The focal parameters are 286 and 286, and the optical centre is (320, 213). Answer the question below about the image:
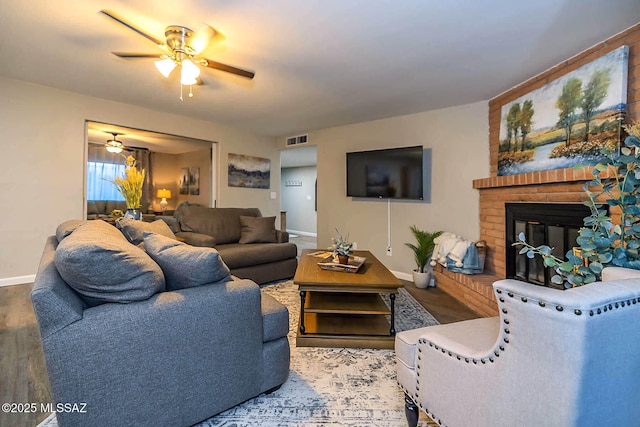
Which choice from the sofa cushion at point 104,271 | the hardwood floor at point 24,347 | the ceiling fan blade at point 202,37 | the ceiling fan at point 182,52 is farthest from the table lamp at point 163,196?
the sofa cushion at point 104,271

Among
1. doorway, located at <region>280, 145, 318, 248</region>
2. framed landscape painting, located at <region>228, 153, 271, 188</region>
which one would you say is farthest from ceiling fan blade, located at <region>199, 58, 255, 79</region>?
doorway, located at <region>280, 145, 318, 248</region>

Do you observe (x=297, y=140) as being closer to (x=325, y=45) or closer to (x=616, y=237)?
(x=325, y=45)

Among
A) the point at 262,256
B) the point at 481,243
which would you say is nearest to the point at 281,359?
the point at 262,256

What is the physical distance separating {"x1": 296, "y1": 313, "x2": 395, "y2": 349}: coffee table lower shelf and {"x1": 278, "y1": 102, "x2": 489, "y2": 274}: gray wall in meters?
2.05

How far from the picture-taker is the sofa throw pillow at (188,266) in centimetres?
137

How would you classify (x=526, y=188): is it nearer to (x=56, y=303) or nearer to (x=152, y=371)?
(x=152, y=371)

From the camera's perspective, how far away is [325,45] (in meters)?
2.32

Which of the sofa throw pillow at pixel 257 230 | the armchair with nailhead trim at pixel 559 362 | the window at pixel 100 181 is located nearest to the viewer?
the armchair with nailhead trim at pixel 559 362

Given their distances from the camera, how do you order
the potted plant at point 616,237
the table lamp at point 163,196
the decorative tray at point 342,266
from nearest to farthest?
the potted plant at point 616,237
the decorative tray at point 342,266
the table lamp at point 163,196

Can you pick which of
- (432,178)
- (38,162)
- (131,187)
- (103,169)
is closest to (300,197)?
(103,169)

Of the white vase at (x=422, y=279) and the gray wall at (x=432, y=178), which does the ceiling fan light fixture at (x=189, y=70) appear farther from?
the white vase at (x=422, y=279)

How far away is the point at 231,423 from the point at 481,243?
3.04 metres

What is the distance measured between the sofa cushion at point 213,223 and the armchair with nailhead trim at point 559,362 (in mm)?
3317

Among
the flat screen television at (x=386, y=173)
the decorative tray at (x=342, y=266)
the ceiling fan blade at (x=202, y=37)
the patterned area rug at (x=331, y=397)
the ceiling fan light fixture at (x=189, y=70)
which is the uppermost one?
the ceiling fan blade at (x=202, y=37)
